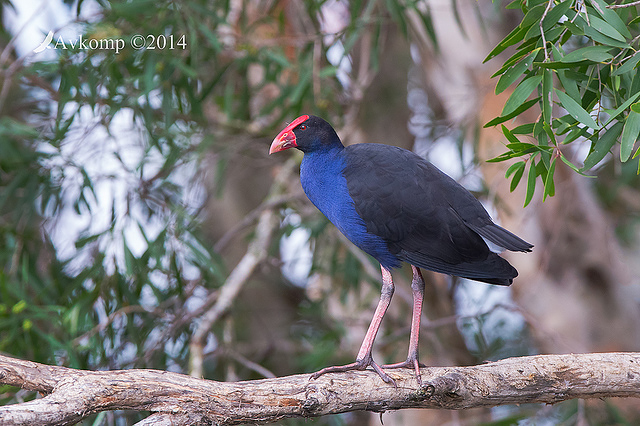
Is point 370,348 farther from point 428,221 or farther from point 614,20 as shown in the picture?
point 614,20

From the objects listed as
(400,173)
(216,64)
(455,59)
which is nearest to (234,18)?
(216,64)

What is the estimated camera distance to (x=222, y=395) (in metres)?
1.88

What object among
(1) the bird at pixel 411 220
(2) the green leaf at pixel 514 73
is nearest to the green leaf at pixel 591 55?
(2) the green leaf at pixel 514 73

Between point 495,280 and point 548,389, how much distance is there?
41cm

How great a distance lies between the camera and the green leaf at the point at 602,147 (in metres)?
1.74

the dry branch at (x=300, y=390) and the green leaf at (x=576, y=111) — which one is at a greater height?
the green leaf at (x=576, y=111)

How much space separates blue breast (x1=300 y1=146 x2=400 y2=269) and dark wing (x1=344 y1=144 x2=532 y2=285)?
0.11 feet

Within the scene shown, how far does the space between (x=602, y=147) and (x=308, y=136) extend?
3.86 ft

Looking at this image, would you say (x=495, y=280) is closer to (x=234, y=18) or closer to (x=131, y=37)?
(x=131, y=37)

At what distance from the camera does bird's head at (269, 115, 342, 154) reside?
258cm

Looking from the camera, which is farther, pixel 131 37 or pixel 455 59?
pixel 455 59

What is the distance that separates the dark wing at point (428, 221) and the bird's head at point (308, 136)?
0.90 feet

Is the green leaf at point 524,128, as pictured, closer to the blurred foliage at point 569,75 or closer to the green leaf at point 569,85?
the blurred foliage at point 569,75

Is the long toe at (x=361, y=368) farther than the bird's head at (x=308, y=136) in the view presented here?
No
